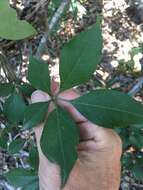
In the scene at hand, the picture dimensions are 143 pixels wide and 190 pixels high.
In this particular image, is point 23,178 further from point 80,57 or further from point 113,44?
point 113,44

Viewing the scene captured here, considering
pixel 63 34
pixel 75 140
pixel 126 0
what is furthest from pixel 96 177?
pixel 126 0

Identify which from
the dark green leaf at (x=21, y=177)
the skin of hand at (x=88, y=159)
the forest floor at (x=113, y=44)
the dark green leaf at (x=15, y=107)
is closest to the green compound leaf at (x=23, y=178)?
the dark green leaf at (x=21, y=177)

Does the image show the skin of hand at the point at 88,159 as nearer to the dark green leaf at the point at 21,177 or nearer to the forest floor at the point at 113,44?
the dark green leaf at the point at 21,177

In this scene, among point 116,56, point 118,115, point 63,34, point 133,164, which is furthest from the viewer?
point 116,56

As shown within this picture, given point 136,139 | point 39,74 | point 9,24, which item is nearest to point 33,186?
point 136,139

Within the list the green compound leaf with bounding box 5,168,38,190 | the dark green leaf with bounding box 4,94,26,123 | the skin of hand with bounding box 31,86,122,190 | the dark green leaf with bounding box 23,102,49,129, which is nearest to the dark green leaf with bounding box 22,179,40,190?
the green compound leaf with bounding box 5,168,38,190

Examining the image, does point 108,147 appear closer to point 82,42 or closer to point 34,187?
point 82,42

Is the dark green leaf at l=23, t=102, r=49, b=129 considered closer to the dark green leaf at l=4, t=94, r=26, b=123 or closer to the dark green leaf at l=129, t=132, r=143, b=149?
the dark green leaf at l=4, t=94, r=26, b=123
